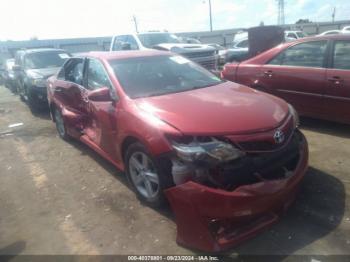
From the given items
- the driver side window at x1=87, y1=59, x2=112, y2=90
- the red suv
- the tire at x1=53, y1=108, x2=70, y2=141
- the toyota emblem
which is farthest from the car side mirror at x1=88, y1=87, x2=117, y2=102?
the red suv

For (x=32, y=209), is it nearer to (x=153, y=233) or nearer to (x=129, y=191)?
(x=129, y=191)

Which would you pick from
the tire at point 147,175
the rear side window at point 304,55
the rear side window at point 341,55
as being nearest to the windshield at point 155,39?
the rear side window at point 304,55

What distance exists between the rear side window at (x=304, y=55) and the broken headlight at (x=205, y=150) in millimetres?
3262

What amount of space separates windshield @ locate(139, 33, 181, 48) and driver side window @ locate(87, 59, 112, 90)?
740 centimetres

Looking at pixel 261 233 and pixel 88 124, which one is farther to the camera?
pixel 88 124

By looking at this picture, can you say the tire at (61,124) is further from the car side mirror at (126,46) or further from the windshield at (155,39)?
the windshield at (155,39)

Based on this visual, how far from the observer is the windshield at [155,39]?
487 inches

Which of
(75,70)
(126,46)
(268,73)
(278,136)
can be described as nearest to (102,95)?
(75,70)

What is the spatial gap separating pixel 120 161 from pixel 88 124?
122 cm

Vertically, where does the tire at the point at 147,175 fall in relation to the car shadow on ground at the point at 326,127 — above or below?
above

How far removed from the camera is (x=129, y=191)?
4285mm

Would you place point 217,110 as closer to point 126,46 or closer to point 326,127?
point 326,127

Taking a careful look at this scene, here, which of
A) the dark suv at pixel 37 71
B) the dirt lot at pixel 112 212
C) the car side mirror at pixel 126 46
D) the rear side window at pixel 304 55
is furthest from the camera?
the car side mirror at pixel 126 46

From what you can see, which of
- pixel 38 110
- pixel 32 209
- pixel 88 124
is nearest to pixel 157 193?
pixel 32 209
